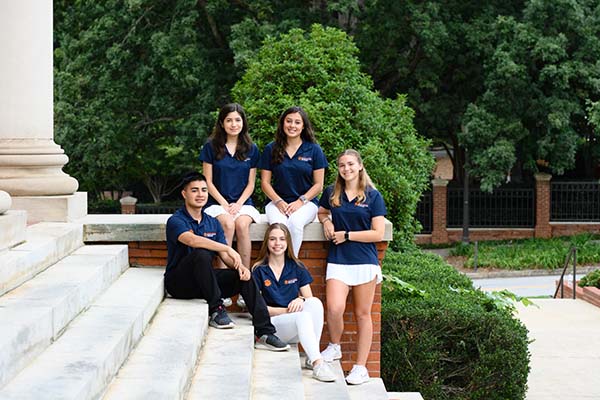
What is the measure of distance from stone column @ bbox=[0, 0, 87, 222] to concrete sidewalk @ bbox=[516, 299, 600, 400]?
5.53 m

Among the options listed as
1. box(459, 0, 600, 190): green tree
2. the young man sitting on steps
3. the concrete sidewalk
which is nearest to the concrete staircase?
the young man sitting on steps

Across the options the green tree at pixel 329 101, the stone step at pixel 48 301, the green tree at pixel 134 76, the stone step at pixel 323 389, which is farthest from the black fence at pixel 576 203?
the stone step at pixel 323 389

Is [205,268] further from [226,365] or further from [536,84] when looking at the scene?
[536,84]

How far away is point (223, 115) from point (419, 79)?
22.1 m

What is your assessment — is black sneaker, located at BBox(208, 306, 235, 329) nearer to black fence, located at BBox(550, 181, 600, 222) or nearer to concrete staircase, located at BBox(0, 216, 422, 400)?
concrete staircase, located at BBox(0, 216, 422, 400)

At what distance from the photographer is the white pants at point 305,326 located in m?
8.07

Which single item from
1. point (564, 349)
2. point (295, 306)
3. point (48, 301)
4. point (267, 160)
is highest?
point (267, 160)

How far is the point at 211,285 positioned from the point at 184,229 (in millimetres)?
500

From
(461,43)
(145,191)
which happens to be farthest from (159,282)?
(145,191)

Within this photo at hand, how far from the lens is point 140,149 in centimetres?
3334

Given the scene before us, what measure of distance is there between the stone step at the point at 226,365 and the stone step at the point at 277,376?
0.29ft

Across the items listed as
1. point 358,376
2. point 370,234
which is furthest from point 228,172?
point 358,376

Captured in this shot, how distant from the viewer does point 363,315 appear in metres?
8.72

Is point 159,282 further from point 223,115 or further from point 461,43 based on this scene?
point 461,43
